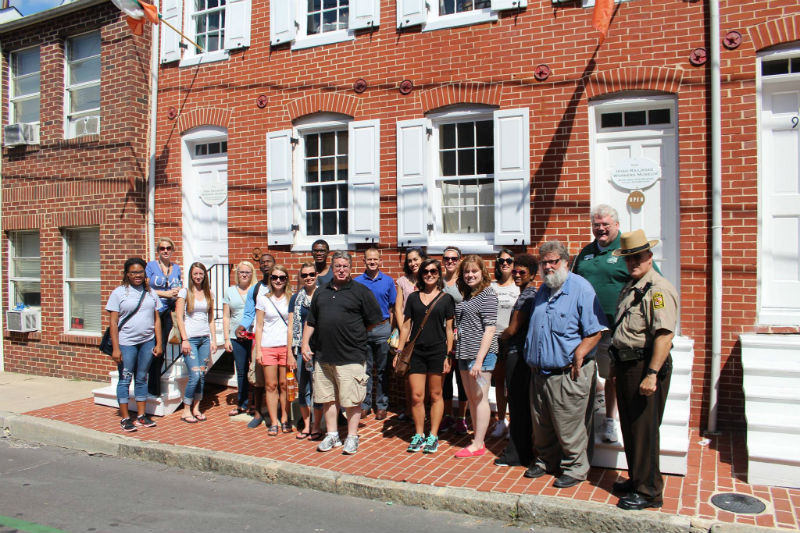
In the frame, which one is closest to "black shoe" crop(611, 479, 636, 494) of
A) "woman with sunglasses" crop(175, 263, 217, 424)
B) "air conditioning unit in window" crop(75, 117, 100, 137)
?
"woman with sunglasses" crop(175, 263, 217, 424)

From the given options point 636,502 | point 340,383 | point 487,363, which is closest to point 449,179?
point 487,363

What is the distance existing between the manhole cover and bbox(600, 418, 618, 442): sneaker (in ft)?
2.91

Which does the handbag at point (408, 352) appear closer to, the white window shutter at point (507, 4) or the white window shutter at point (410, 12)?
the white window shutter at point (507, 4)

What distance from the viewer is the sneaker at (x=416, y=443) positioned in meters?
6.20

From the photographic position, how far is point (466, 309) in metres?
5.95

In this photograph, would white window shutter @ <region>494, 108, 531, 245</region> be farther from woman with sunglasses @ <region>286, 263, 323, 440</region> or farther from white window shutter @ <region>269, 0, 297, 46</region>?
white window shutter @ <region>269, 0, 297, 46</region>

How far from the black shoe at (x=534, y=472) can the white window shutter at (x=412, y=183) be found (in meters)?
3.48

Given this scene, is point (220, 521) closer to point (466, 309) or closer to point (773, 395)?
point (466, 309)

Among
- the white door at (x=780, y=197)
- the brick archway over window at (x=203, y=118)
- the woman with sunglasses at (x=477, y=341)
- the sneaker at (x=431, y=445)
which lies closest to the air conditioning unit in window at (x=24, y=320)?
the brick archway over window at (x=203, y=118)

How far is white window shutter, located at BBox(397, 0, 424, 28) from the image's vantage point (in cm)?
816

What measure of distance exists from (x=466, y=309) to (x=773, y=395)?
2.88 m

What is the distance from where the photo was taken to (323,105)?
8.87 metres

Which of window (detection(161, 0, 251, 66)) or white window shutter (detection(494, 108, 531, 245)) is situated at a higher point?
window (detection(161, 0, 251, 66))

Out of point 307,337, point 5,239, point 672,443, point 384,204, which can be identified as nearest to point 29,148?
point 5,239
